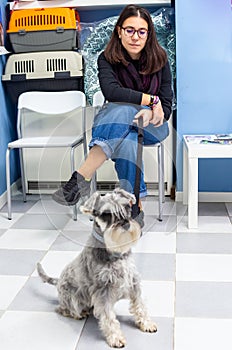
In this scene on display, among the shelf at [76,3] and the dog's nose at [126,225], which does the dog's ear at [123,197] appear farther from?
the shelf at [76,3]

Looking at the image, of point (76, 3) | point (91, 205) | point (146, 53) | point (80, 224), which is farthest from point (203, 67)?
point (91, 205)

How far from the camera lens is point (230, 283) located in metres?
2.06

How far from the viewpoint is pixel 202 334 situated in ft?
5.57

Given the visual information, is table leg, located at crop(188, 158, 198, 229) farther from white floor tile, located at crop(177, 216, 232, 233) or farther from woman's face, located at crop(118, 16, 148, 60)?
woman's face, located at crop(118, 16, 148, 60)

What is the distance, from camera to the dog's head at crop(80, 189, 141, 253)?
1.53 meters

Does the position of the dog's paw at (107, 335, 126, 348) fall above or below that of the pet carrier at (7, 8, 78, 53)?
below

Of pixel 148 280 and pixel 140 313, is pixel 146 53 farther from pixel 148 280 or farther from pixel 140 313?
pixel 140 313

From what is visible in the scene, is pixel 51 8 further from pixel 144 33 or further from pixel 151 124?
pixel 151 124

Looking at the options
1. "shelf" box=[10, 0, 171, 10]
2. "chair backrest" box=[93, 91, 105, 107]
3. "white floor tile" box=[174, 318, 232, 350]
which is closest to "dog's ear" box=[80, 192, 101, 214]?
"white floor tile" box=[174, 318, 232, 350]

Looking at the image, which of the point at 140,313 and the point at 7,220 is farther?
the point at 7,220

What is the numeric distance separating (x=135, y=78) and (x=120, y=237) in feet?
3.35

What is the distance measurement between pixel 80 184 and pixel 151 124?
0.40 m

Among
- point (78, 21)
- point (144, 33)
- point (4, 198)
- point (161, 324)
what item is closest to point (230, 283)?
point (161, 324)

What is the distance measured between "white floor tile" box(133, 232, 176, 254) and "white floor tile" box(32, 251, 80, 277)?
Answer: 321mm
